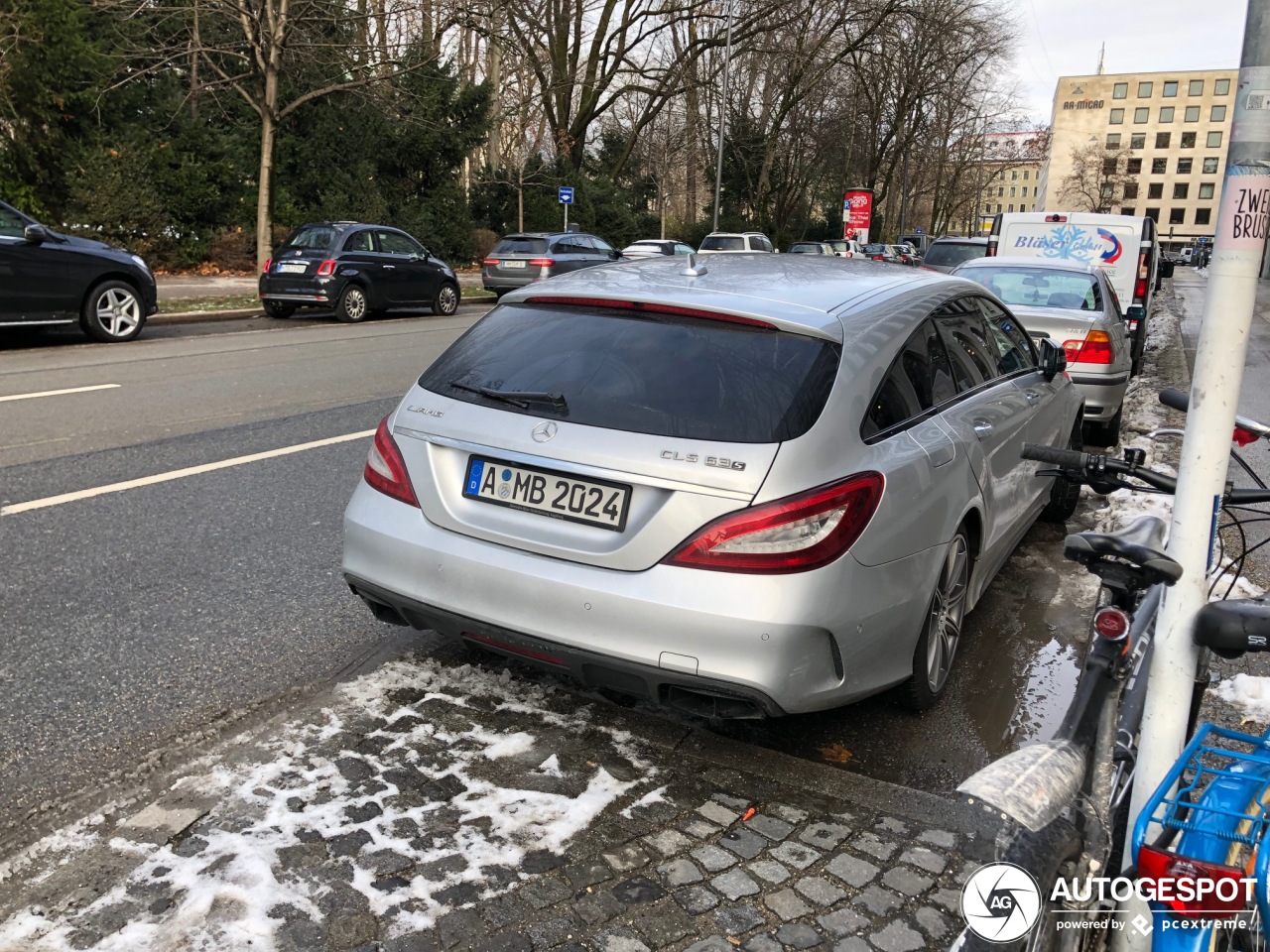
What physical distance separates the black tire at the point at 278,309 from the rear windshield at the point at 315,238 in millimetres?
1028

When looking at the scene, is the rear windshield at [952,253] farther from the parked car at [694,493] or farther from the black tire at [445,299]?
the parked car at [694,493]

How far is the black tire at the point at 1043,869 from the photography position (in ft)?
5.64

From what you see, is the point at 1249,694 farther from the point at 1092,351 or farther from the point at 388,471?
the point at 1092,351

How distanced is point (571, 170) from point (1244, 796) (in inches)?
1513

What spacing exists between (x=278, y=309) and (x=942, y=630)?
16.1m

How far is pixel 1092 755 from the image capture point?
7.02ft

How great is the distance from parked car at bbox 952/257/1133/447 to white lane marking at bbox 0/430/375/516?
17.2ft

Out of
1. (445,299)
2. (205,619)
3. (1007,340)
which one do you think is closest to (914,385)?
(1007,340)

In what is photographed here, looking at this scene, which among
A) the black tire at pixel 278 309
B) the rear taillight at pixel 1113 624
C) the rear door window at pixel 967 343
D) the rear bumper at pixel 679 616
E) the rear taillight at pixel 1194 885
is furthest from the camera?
the black tire at pixel 278 309

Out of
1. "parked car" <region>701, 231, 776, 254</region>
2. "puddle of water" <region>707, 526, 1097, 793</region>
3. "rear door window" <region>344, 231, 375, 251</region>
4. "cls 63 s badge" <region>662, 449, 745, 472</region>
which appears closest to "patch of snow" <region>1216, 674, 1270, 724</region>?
"puddle of water" <region>707, 526, 1097, 793</region>

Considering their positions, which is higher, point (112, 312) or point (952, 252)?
point (952, 252)

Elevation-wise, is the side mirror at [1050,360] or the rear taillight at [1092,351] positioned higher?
the side mirror at [1050,360]

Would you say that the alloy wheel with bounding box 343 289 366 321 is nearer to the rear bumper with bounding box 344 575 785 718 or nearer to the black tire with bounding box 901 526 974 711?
the rear bumper with bounding box 344 575 785 718

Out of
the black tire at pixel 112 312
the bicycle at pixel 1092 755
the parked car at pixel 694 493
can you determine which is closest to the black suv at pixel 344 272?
the black tire at pixel 112 312
